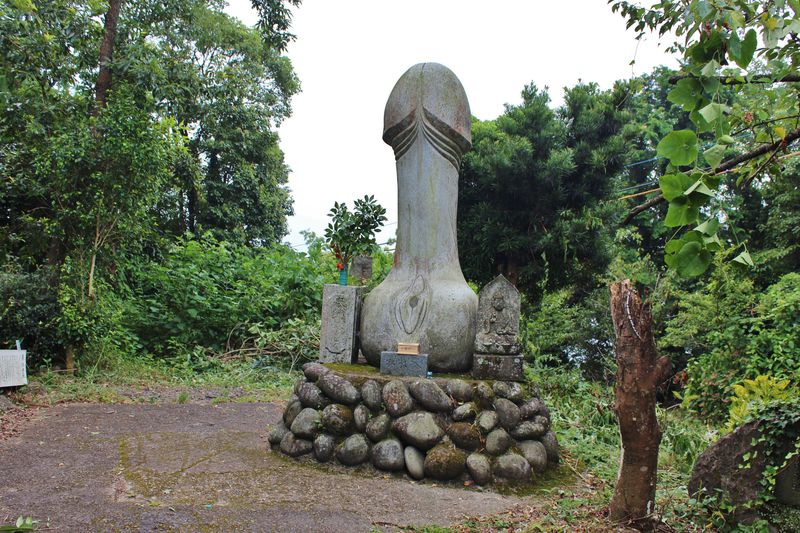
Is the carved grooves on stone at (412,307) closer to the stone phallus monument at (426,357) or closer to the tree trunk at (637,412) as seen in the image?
the stone phallus monument at (426,357)

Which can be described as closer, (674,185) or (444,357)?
(674,185)

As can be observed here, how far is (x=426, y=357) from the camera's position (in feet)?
16.2

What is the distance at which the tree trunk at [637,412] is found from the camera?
322 cm

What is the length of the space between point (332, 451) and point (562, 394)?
4.36 meters

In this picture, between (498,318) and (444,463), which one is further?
(498,318)

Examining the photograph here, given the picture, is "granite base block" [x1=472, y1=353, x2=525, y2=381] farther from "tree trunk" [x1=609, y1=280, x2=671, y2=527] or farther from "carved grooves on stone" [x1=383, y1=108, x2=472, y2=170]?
"carved grooves on stone" [x1=383, y1=108, x2=472, y2=170]

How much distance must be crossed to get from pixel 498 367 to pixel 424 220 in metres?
1.46

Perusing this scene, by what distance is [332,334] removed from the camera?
5.46 m

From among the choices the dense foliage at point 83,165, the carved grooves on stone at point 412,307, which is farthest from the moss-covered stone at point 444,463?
the dense foliage at point 83,165

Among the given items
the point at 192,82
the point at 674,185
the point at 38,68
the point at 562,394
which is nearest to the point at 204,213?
the point at 192,82

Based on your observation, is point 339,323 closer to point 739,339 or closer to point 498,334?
point 498,334


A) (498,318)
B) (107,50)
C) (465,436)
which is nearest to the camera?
A: (465,436)

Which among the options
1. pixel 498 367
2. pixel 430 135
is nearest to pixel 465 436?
pixel 498 367

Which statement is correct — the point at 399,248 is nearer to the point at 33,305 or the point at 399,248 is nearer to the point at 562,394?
the point at 562,394
